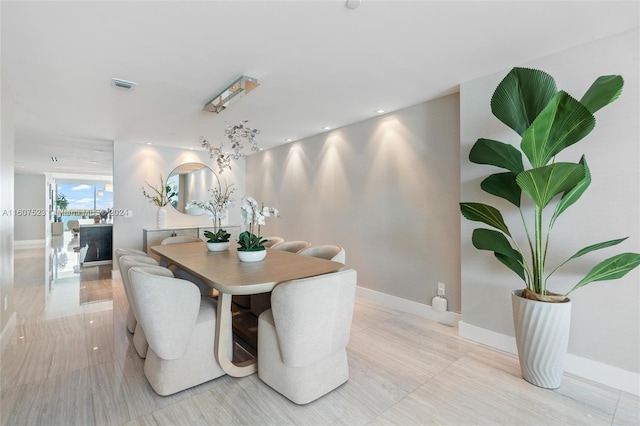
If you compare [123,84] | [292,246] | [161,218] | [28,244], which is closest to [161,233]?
[161,218]

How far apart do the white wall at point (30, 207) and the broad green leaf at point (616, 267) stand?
13.8 m

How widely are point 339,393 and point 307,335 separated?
543 millimetres

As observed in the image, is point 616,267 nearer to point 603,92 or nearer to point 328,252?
point 603,92

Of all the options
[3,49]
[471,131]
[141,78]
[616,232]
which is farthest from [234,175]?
[616,232]

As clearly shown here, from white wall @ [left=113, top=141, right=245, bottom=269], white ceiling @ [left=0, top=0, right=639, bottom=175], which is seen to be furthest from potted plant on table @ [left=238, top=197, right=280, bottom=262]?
white wall @ [left=113, top=141, right=245, bottom=269]

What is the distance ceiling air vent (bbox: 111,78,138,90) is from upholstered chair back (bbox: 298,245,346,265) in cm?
234

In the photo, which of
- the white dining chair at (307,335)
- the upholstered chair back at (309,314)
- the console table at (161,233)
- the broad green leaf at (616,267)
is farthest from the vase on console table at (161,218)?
the broad green leaf at (616,267)

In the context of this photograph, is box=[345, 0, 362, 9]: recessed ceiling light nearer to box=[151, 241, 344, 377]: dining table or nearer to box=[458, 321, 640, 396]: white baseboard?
box=[151, 241, 344, 377]: dining table

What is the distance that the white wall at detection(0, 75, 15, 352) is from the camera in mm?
2471

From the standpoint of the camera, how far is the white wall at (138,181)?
5.07 metres

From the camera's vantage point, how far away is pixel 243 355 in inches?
95.7

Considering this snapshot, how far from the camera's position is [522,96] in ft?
6.73

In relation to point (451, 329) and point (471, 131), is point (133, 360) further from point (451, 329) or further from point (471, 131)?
point (471, 131)

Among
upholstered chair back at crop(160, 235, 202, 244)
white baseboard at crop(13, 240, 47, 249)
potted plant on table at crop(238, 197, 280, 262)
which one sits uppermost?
potted plant on table at crop(238, 197, 280, 262)
